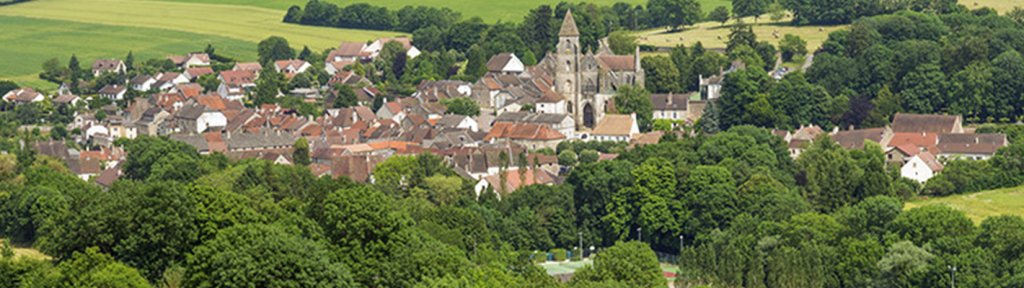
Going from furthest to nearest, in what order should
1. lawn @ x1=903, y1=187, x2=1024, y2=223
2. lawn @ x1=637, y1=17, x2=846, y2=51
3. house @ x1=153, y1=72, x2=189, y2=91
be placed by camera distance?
house @ x1=153, y1=72, x2=189, y2=91, lawn @ x1=637, y1=17, x2=846, y2=51, lawn @ x1=903, y1=187, x2=1024, y2=223

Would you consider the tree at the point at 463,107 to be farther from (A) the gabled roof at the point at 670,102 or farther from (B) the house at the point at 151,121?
(B) the house at the point at 151,121

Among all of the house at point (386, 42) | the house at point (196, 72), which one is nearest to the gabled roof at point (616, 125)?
the house at point (386, 42)

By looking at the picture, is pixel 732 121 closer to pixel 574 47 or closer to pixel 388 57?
pixel 574 47

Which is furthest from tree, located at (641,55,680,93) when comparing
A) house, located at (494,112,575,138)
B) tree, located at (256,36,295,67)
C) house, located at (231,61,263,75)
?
tree, located at (256,36,295,67)

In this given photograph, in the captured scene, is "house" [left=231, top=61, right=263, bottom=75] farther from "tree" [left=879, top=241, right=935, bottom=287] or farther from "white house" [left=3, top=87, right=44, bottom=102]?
"tree" [left=879, top=241, right=935, bottom=287]

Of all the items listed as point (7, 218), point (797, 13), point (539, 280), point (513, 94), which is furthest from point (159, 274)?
point (797, 13)
